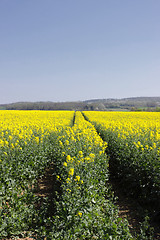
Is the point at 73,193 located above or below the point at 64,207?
above

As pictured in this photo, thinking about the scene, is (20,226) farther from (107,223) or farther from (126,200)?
(126,200)

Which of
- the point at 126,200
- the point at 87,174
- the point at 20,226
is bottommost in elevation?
the point at 126,200

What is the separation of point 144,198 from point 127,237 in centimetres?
282

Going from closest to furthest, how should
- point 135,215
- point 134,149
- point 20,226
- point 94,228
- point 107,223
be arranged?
point 107,223, point 94,228, point 20,226, point 135,215, point 134,149

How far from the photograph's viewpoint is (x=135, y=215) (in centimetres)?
506

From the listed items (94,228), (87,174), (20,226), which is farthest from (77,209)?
(20,226)

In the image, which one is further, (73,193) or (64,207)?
(73,193)

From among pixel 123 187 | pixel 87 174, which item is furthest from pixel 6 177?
pixel 123 187

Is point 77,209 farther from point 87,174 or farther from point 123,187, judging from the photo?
point 123,187

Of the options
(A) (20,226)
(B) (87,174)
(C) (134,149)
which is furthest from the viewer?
(C) (134,149)

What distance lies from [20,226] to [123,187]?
12.8 ft

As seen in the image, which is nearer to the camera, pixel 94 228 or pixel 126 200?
pixel 94 228

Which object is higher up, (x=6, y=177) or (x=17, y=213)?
(x=6, y=177)

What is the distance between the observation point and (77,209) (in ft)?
10.6
